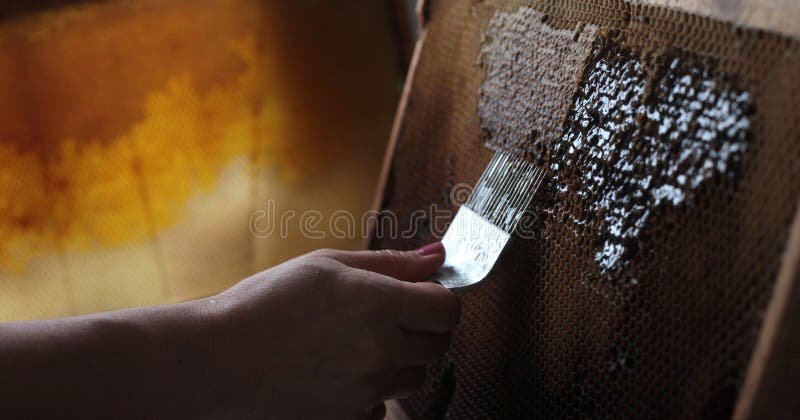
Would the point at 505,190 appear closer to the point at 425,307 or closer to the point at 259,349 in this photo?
the point at 425,307

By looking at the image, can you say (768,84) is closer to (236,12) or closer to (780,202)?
(780,202)

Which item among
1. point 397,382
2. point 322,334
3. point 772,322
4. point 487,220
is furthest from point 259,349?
point 772,322

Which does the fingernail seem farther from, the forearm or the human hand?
the forearm

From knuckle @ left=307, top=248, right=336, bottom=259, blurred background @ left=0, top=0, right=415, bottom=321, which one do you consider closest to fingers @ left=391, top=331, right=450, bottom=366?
knuckle @ left=307, top=248, right=336, bottom=259

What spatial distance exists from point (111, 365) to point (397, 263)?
0.33 metres

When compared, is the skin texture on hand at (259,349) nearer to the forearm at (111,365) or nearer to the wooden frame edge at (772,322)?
the forearm at (111,365)

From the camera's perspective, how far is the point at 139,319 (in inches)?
26.3

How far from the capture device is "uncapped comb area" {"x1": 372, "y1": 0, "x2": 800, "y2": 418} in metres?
0.58

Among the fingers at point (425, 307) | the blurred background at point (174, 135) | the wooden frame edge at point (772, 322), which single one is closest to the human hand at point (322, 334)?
the fingers at point (425, 307)

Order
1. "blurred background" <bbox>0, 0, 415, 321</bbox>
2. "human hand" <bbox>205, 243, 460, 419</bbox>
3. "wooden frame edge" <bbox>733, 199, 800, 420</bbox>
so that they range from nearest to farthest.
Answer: "wooden frame edge" <bbox>733, 199, 800, 420</bbox> → "human hand" <bbox>205, 243, 460, 419</bbox> → "blurred background" <bbox>0, 0, 415, 321</bbox>

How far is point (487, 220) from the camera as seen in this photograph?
2.65ft

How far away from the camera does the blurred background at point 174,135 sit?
4.40ft

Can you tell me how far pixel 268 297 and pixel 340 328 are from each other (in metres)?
0.08

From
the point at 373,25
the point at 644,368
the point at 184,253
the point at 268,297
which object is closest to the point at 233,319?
the point at 268,297
